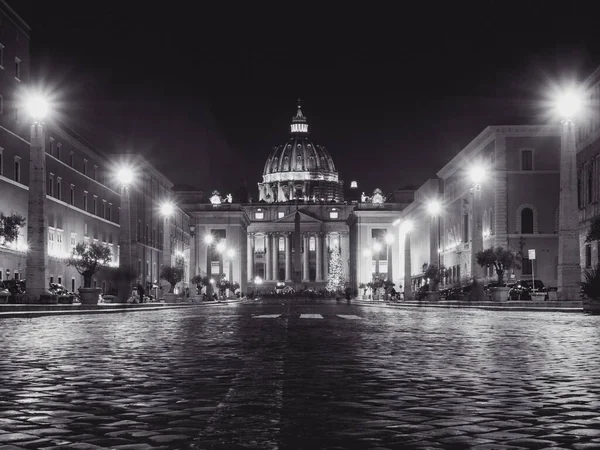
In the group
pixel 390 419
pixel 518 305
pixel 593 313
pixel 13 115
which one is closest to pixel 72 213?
pixel 13 115

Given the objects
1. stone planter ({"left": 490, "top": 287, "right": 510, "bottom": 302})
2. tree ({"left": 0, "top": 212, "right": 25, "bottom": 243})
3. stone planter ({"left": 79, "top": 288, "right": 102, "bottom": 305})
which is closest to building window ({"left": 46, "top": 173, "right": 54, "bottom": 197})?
tree ({"left": 0, "top": 212, "right": 25, "bottom": 243})

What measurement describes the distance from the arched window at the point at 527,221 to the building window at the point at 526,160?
3372 mm

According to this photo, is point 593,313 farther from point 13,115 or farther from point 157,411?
point 13,115

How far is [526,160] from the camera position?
7744cm

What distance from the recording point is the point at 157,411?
665 cm

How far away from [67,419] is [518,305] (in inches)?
1424

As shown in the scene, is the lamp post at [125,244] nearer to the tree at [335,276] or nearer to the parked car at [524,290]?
the parked car at [524,290]

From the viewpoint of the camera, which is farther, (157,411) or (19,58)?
(19,58)

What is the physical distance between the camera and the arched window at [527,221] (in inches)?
2992

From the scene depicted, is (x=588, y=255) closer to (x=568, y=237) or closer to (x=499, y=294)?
(x=499, y=294)

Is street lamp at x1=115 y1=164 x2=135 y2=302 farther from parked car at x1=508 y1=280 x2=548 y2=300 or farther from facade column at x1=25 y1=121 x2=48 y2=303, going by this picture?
parked car at x1=508 y1=280 x2=548 y2=300

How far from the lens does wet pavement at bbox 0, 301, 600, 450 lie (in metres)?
5.51

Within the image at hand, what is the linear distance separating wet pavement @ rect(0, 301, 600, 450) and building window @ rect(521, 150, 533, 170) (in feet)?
214

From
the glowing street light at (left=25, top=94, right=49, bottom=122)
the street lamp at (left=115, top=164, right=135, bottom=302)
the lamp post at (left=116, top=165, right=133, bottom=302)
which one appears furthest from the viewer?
the street lamp at (left=115, top=164, right=135, bottom=302)
